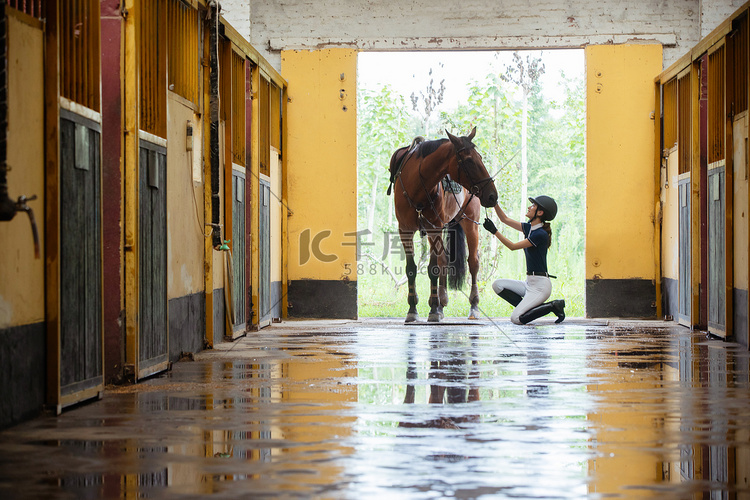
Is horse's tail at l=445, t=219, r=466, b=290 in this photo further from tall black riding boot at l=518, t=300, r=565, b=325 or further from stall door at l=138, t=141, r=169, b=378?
stall door at l=138, t=141, r=169, b=378

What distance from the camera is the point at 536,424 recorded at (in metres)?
3.85

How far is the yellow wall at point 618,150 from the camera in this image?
11.1m

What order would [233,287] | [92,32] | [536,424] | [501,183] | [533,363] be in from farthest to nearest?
[501,183] → [233,287] → [533,363] → [92,32] → [536,424]

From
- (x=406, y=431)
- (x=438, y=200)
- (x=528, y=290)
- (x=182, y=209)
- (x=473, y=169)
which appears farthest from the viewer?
(x=438, y=200)

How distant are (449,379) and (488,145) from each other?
998cm

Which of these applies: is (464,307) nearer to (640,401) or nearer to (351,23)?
(351,23)

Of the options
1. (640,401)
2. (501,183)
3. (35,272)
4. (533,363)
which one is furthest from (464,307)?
(35,272)

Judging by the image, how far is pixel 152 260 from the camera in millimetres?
5664

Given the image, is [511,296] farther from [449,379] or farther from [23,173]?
[23,173]

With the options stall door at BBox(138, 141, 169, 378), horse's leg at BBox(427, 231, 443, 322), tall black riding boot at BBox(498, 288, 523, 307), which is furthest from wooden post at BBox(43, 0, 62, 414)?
horse's leg at BBox(427, 231, 443, 322)

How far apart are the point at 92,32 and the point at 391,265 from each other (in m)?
11.2

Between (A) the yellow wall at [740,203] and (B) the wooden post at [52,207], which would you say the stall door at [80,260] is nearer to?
(B) the wooden post at [52,207]

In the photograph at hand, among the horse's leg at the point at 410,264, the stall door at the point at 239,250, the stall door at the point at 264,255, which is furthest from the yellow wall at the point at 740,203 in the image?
the stall door at the point at 264,255

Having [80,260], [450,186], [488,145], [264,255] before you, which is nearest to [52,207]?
[80,260]
